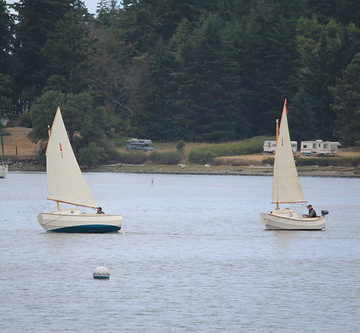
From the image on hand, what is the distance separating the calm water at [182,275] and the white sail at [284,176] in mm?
2543

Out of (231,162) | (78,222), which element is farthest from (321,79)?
(78,222)

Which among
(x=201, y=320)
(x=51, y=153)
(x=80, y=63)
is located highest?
(x=80, y=63)

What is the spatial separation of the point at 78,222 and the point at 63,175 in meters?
4.14

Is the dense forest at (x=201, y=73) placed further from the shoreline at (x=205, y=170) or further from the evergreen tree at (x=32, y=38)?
the shoreline at (x=205, y=170)

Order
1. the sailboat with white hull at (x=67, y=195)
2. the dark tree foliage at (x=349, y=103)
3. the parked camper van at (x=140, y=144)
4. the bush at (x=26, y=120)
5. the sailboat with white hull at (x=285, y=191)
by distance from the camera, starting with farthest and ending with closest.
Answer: the bush at (x=26, y=120) → the parked camper van at (x=140, y=144) → the dark tree foliage at (x=349, y=103) → the sailboat with white hull at (x=285, y=191) → the sailboat with white hull at (x=67, y=195)

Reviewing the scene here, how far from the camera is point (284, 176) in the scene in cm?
7938

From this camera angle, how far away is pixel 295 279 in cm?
5788

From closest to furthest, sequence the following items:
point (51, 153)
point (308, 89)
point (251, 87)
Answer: point (51, 153), point (308, 89), point (251, 87)

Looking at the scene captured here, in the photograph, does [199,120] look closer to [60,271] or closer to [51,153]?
[51,153]

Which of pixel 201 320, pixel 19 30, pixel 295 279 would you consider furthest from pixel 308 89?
pixel 201 320

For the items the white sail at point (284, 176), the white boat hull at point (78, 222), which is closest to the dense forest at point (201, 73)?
the white sail at point (284, 176)

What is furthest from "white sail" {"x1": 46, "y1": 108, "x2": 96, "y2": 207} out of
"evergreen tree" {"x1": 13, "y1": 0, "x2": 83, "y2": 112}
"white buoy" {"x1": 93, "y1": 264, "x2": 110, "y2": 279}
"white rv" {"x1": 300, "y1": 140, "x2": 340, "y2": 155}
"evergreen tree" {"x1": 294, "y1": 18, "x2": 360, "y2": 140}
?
"evergreen tree" {"x1": 13, "y1": 0, "x2": 83, "y2": 112}

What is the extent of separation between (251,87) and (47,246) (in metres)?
118

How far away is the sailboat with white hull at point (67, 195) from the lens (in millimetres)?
74000
